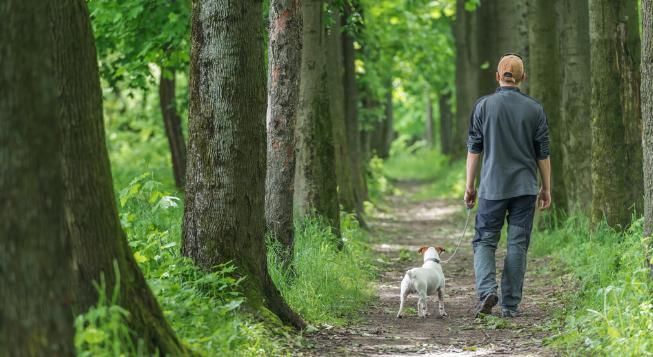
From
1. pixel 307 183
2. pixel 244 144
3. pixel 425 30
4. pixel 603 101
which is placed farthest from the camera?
pixel 425 30

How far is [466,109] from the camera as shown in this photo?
29.0m

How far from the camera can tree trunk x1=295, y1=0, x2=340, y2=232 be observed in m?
12.9

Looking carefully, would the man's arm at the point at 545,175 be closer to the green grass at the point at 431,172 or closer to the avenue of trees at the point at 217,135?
the avenue of trees at the point at 217,135

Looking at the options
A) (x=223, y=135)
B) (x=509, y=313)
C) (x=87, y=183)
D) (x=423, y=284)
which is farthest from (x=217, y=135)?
(x=509, y=313)

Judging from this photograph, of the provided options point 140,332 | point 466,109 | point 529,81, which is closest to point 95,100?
point 140,332

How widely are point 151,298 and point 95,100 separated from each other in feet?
3.62

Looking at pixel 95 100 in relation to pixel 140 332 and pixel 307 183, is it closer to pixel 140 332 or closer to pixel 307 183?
pixel 140 332

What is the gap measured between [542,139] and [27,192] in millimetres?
5706

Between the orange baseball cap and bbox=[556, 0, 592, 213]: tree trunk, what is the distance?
17.4 feet

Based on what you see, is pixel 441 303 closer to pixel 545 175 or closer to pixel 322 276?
pixel 322 276

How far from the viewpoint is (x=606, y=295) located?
7.94 m

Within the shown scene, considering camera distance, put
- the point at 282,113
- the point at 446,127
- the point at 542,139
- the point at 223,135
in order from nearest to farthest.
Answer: the point at 223,135 → the point at 542,139 → the point at 282,113 → the point at 446,127

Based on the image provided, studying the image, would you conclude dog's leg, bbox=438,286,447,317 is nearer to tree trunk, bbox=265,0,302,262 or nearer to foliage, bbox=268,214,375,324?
foliage, bbox=268,214,375,324

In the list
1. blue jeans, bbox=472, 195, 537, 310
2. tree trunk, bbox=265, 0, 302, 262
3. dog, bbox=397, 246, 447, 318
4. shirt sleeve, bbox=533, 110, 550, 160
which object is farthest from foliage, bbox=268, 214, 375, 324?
shirt sleeve, bbox=533, 110, 550, 160
